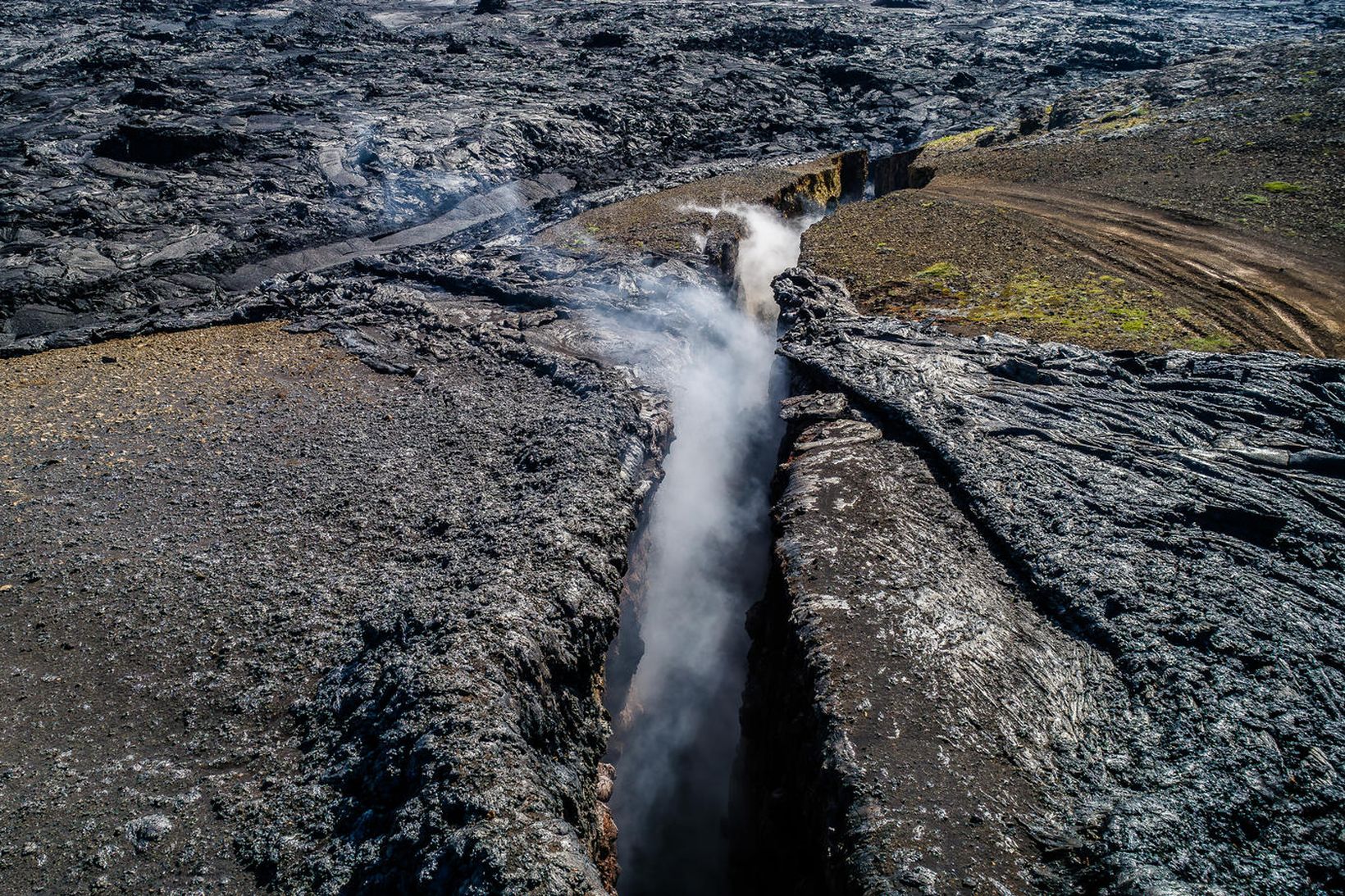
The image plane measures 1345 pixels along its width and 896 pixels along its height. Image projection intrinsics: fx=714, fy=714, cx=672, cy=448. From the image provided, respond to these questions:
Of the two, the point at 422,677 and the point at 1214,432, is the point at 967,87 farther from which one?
the point at 422,677

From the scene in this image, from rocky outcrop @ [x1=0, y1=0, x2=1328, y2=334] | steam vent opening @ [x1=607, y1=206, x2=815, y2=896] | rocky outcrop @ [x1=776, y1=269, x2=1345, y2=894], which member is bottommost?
steam vent opening @ [x1=607, y1=206, x2=815, y2=896]

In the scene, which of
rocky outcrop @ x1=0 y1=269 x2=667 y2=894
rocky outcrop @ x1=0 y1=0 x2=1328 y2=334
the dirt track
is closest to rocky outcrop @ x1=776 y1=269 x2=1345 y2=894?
rocky outcrop @ x1=0 y1=269 x2=667 y2=894

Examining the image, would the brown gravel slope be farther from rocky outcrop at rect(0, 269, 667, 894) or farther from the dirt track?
rocky outcrop at rect(0, 269, 667, 894)

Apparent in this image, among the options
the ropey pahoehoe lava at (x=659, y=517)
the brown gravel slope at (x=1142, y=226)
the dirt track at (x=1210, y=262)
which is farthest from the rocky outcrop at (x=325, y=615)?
the dirt track at (x=1210, y=262)

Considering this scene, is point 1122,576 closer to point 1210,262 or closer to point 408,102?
point 1210,262

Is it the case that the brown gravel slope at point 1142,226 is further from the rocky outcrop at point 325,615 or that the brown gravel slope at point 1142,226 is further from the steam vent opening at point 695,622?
the rocky outcrop at point 325,615

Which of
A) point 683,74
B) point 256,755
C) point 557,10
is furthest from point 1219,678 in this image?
point 557,10

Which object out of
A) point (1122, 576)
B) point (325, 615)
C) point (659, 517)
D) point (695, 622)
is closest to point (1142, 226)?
point (1122, 576)
